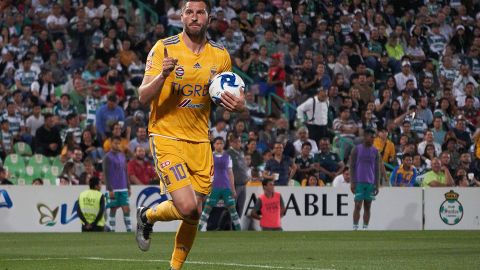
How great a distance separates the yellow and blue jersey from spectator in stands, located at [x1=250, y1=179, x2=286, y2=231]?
3.02 m

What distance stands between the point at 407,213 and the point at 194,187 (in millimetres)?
14928

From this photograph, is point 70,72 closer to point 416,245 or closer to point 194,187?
point 416,245

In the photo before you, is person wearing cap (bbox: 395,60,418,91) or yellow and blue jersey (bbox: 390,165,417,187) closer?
yellow and blue jersey (bbox: 390,165,417,187)

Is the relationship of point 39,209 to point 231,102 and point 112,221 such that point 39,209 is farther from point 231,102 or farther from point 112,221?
point 231,102

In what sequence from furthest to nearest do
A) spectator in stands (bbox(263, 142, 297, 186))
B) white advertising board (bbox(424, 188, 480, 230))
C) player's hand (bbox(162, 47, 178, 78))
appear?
white advertising board (bbox(424, 188, 480, 230)), spectator in stands (bbox(263, 142, 297, 186)), player's hand (bbox(162, 47, 178, 78))

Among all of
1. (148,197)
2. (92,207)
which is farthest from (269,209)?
(92,207)

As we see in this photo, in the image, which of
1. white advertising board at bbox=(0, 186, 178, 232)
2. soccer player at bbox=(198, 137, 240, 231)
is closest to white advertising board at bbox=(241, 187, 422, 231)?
soccer player at bbox=(198, 137, 240, 231)

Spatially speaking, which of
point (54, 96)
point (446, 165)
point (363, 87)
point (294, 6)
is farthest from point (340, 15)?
point (54, 96)

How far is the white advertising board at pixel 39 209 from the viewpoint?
22234 millimetres

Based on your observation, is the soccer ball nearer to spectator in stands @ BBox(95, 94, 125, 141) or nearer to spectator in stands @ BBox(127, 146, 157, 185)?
spectator in stands @ BBox(127, 146, 157, 185)

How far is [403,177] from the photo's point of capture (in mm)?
24719

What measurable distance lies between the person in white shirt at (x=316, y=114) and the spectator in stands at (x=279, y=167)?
69.2 inches

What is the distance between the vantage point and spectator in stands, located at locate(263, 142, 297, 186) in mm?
23906

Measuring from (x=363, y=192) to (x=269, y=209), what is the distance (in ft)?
6.44
